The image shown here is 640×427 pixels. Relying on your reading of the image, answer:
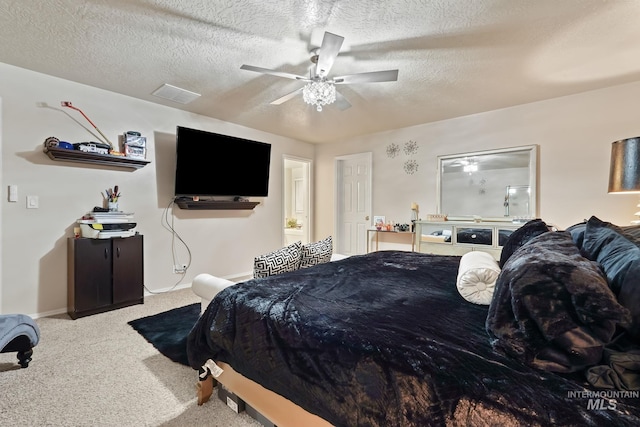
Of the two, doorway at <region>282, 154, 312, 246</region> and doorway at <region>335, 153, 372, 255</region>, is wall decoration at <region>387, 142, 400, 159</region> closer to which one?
doorway at <region>335, 153, 372, 255</region>

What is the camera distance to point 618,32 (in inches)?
84.9

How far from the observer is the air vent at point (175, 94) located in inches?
126

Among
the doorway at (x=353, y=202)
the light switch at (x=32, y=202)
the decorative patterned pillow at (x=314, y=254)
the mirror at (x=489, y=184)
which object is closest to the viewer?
the decorative patterned pillow at (x=314, y=254)

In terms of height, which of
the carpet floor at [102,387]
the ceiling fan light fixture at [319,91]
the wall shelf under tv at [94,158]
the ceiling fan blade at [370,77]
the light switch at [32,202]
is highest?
the ceiling fan blade at [370,77]

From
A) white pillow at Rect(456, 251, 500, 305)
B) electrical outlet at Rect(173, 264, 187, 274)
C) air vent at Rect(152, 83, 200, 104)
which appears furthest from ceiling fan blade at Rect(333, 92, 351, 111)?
electrical outlet at Rect(173, 264, 187, 274)

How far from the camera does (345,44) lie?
2354 millimetres

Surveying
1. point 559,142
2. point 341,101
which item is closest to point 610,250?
point 341,101

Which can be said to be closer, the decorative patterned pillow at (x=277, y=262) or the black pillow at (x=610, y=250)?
the black pillow at (x=610, y=250)

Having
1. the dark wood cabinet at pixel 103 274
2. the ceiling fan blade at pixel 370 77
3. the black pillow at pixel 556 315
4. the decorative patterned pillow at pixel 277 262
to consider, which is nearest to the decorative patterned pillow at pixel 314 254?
the decorative patterned pillow at pixel 277 262

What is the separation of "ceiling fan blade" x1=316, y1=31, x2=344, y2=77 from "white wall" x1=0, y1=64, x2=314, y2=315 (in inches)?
102

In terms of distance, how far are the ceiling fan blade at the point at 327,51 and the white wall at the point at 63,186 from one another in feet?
8.49

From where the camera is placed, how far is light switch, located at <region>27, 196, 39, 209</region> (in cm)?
289

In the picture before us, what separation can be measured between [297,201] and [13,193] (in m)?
5.16

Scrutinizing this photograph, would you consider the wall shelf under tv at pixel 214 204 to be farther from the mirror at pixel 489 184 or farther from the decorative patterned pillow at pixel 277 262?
the mirror at pixel 489 184
